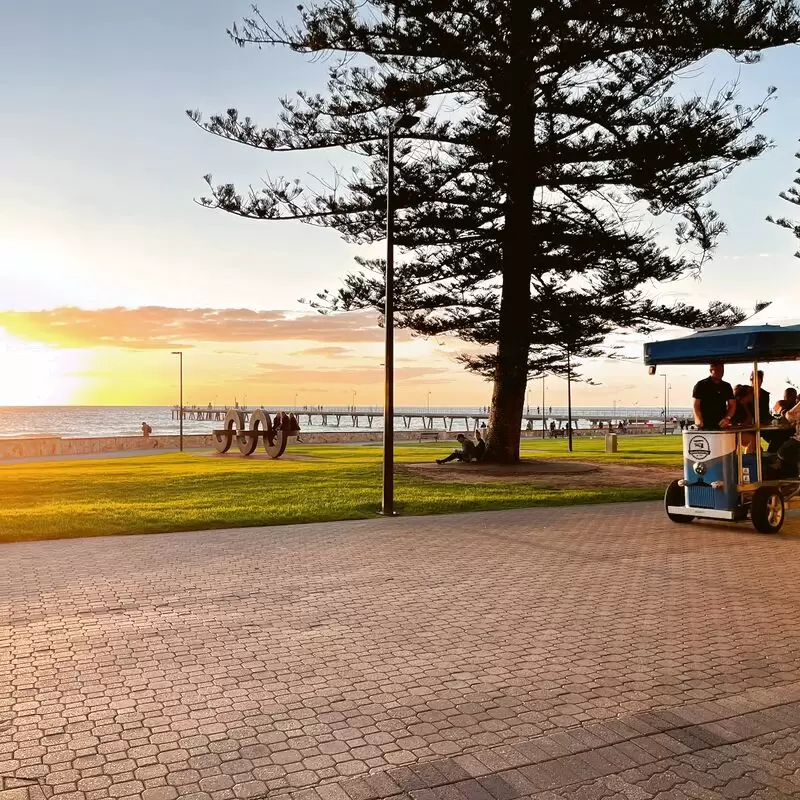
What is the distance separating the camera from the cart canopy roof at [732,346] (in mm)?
10398

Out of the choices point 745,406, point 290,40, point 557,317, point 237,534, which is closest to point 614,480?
point 557,317

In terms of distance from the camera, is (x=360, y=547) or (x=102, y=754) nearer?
(x=102, y=754)

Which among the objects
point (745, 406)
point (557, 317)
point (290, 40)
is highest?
point (290, 40)

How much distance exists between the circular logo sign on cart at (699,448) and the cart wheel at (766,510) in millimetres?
820

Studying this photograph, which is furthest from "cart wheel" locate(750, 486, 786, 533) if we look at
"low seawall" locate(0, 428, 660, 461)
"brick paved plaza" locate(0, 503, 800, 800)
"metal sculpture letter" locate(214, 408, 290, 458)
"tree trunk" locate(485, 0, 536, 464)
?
"low seawall" locate(0, 428, 660, 461)

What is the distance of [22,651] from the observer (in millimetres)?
5738

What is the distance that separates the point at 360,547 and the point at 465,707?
5524 mm

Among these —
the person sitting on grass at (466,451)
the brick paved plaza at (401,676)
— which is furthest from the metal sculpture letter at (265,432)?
the brick paved plaza at (401,676)

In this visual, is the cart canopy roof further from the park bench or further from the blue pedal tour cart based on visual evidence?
the park bench

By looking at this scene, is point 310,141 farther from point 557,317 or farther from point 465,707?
point 465,707

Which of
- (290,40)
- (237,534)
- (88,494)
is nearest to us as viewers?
(237,534)

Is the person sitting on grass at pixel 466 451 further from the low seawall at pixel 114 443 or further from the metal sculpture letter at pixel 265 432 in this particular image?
the low seawall at pixel 114 443

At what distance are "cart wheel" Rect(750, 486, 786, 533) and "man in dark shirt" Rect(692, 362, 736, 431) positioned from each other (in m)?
1.04

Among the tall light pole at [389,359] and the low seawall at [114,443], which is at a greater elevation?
the tall light pole at [389,359]
